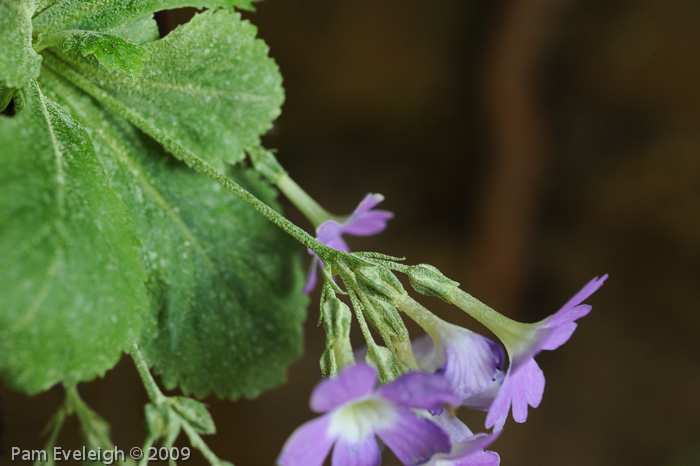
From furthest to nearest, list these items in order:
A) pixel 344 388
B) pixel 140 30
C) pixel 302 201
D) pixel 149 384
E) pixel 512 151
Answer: pixel 512 151, pixel 302 201, pixel 140 30, pixel 149 384, pixel 344 388

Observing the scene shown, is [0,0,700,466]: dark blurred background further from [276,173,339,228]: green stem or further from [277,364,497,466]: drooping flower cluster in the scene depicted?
[277,364,497,466]: drooping flower cluster

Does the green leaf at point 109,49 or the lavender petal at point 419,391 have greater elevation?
the green leaf at point 109,49

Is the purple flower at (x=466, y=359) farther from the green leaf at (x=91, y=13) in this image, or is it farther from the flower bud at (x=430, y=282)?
the green leaf at (x=91, y=13)

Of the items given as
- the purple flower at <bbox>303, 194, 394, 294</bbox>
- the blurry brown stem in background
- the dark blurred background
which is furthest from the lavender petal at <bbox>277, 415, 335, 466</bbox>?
the blurry brown stem in background

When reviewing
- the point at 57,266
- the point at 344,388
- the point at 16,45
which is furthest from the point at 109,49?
the point at 344,388

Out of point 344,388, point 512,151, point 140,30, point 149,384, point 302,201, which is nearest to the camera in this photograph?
point 344,388

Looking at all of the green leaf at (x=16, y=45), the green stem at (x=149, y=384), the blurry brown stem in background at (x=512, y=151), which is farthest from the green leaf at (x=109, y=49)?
the blurry brown stem in background at (x=512, y=151)

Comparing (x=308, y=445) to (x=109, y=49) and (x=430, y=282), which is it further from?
(x=109, y=49)

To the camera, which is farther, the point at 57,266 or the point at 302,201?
the point at 302,201
